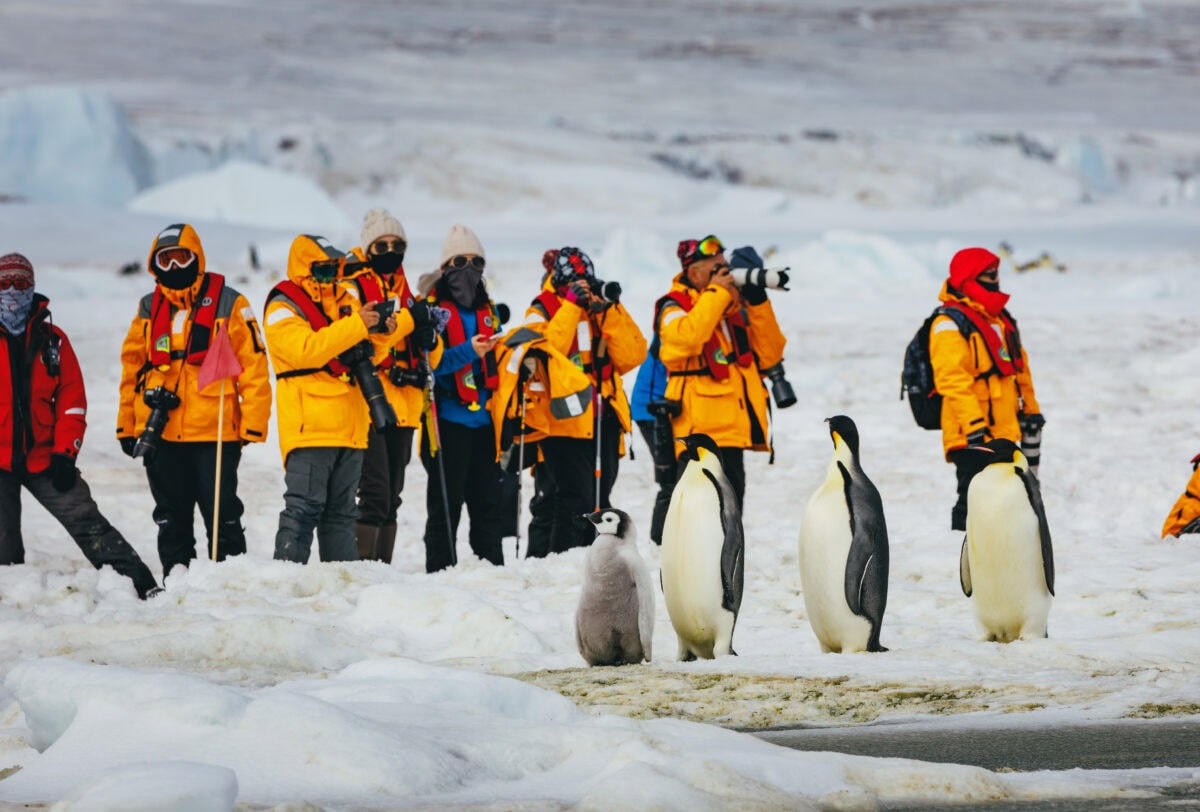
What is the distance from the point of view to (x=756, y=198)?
60.8 meters

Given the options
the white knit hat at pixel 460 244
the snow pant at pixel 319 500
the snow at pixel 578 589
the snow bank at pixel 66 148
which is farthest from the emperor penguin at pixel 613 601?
the snow bank at pixel 66 148

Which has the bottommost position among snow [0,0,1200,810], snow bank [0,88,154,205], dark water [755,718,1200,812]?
dark water [755,718,1200,812]

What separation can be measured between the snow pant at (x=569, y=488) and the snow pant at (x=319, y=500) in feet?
3.10

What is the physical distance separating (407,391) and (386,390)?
0.13 metres

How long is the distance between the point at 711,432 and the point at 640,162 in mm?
65121

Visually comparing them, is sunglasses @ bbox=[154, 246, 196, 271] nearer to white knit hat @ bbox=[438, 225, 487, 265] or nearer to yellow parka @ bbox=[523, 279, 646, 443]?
white knit hat @ bbox=[438, 225, 487, 265]

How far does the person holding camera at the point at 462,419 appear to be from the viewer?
6191 millimetres

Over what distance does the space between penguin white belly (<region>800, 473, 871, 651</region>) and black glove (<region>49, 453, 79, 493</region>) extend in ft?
8.89

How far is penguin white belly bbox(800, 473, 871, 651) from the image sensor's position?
451 centimetres

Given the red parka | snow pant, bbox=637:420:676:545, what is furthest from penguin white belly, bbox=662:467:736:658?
the red parka

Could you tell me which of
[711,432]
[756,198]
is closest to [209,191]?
[756,198]

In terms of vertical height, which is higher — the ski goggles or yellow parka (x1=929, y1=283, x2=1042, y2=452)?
the ski goggles

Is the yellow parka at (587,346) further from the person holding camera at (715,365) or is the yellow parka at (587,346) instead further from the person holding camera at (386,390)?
the person holding camera at (386,390)

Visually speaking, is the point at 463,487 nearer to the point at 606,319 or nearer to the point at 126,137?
the point at 606,319
